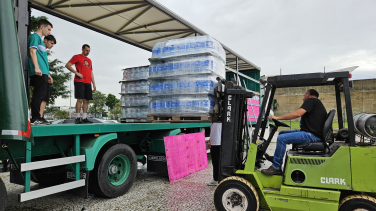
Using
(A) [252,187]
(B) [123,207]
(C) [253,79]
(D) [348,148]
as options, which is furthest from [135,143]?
(C) [253,79]

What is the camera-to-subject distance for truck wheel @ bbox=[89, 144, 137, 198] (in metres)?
4.24

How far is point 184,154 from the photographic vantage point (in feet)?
20.1

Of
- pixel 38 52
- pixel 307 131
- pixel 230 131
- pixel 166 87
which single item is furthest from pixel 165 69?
pixel 307 131

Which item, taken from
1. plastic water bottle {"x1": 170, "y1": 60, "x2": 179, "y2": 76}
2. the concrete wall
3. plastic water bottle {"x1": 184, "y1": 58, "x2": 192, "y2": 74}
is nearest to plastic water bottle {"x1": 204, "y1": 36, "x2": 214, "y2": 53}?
plastic water bottle {"x1": 184, "y1": 58, "x2": 192, "y2": 74}

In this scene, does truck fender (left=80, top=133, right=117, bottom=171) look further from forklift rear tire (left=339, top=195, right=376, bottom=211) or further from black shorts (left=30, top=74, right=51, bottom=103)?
forklift rear tire (left=339, top=195, right=376, bottom=211)

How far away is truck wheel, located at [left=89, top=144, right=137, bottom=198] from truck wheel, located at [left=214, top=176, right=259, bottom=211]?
186 centimetres

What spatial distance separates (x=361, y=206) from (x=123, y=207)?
3199 millimetres

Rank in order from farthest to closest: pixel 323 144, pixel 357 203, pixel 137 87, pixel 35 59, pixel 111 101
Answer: pixel 111 101, pixel 137 87, pixel 35 59, pixel 323 144, pixel 357 203

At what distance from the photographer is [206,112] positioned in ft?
14.1

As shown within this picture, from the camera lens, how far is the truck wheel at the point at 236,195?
3406 millimetres

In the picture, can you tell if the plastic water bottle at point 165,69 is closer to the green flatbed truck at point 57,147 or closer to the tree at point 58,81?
the green flatbed truck at point 57,147

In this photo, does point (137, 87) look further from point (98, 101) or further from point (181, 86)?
point (98, 101)

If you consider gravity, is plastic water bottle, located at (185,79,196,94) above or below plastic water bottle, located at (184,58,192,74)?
below

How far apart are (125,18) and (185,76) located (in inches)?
167
